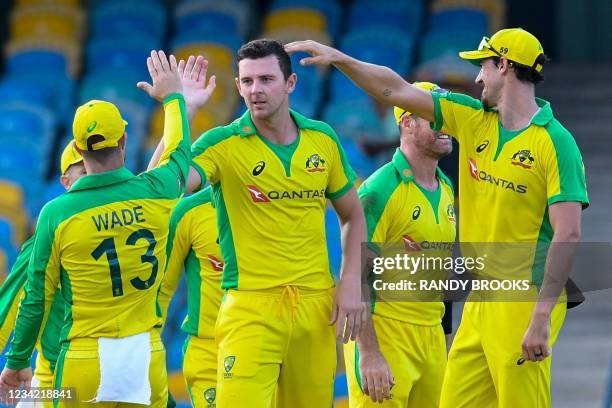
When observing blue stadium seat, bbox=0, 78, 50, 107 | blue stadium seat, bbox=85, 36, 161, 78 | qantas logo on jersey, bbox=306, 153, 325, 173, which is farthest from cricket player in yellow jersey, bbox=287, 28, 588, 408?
blue stadium seat, bbox=85, 36, 161, 78

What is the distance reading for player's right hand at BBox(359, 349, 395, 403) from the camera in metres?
6.65

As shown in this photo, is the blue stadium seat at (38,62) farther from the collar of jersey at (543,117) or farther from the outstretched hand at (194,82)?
the collar of jersey at (543,117)

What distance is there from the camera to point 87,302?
6.27m

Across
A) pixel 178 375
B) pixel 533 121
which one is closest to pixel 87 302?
pixel 533 121

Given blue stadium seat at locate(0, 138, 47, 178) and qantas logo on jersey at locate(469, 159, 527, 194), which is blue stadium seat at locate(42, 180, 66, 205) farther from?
qantas logo on jersey at locate(469, 159, 527, 194)

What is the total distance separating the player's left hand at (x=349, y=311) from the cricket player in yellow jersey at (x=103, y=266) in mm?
828

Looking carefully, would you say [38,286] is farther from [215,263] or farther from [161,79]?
[215,263]

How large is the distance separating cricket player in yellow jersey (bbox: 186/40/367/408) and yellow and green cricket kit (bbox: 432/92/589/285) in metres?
0.66

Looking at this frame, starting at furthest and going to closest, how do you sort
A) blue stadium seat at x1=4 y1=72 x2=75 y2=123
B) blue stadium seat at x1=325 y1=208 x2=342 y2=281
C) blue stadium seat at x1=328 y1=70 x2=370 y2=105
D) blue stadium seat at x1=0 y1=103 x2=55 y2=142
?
blue stadium seat at x1=4 y1=72 x2=75 y2=123 < blue stadium seat at x1=328 y1=70 x2=370 y2=105 < blue stadium seat at x1=0 y1=103 x2=55 y2=142 < blue stadium seat at x1=325 y1=208 x2=342 y2=281

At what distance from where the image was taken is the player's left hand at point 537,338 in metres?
6.23

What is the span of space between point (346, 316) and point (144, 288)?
0.92 meters

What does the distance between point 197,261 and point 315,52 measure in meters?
1.75

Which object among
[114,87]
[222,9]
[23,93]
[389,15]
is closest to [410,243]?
[114,87]

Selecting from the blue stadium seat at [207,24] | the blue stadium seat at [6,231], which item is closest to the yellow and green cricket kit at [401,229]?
the blue stadium seat at [6,231]
